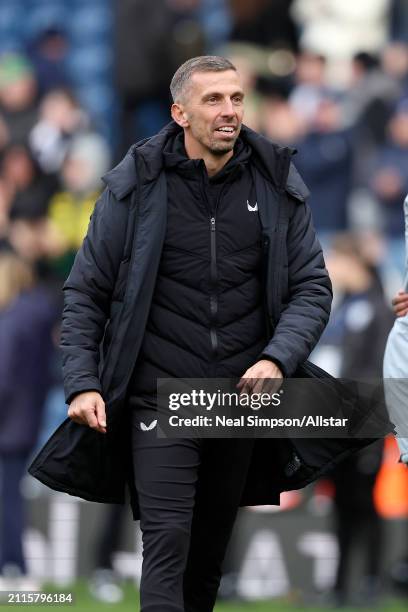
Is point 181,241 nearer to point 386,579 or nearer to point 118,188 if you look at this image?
point 118,188

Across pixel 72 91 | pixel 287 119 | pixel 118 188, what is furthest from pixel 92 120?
pixel 118 188

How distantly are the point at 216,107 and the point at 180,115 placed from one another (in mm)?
172

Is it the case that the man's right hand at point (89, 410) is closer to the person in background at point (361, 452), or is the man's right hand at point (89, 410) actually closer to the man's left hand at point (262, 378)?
the man's left hand at point (262, 378)

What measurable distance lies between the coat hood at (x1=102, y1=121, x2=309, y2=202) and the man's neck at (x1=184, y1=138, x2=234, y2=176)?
0.11 m

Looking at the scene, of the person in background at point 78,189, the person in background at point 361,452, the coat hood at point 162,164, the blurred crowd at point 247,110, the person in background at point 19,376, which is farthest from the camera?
the person in background at point 78,189

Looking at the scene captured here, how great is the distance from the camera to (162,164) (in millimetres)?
5918

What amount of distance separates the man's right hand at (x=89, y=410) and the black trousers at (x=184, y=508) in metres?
0.22

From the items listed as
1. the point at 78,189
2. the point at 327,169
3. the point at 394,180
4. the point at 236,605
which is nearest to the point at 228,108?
the point at 236,605

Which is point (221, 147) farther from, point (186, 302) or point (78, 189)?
point (78, 189)

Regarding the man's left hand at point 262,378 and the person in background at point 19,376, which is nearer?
the man's left hand at point 262,378

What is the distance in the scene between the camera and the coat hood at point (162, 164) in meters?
5.86

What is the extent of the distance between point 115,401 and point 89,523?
5.60 meters

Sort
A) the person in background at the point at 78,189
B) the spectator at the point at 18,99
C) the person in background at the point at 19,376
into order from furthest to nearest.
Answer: the spectator at the point at 18,99 → the person in background at the point at 78,189 → the person in background at the point at 19,376

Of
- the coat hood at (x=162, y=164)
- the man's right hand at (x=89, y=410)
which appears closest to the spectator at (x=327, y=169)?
the coat hood at (x=162, y=164)
